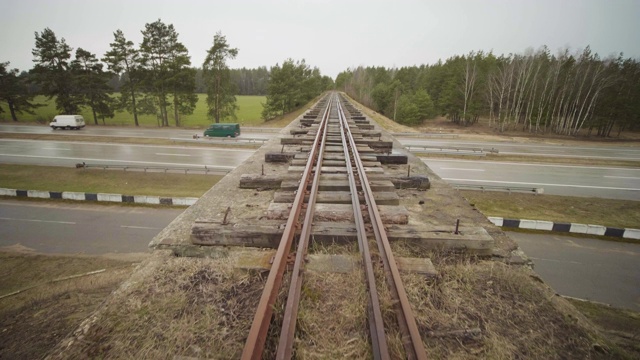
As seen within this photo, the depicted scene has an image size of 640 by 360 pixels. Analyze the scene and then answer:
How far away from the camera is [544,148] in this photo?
110ft

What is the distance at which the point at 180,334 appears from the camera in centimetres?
200

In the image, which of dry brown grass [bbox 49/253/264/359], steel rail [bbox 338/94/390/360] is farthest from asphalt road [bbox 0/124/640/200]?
dry brown grass [bbox 49/253/264/359]

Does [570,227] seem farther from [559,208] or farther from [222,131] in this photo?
[222,131]

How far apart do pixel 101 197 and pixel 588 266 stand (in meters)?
23.2

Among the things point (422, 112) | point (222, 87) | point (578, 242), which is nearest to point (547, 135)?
point (422, 112)

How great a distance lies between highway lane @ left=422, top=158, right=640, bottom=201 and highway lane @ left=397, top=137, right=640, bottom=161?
5.41 metres

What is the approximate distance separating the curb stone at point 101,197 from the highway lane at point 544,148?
79.1ft

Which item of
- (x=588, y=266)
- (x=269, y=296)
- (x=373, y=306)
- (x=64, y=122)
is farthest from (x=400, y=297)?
(x=64, y=122)

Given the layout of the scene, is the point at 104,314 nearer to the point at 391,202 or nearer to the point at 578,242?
the point at 391,202

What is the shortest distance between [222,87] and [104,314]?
154 feet

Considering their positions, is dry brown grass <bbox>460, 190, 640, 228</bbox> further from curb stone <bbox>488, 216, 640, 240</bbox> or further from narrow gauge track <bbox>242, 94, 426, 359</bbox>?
narrow gauge track <bbox>242, 94, 426, 359</bbox>

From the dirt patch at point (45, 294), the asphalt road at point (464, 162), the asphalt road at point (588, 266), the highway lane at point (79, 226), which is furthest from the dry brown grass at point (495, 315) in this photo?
the asphalt road at point (464, 162)

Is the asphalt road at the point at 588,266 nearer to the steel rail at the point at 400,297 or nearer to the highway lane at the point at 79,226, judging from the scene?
the steel rail at the point at 400,297

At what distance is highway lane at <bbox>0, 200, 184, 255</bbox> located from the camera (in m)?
11.8
